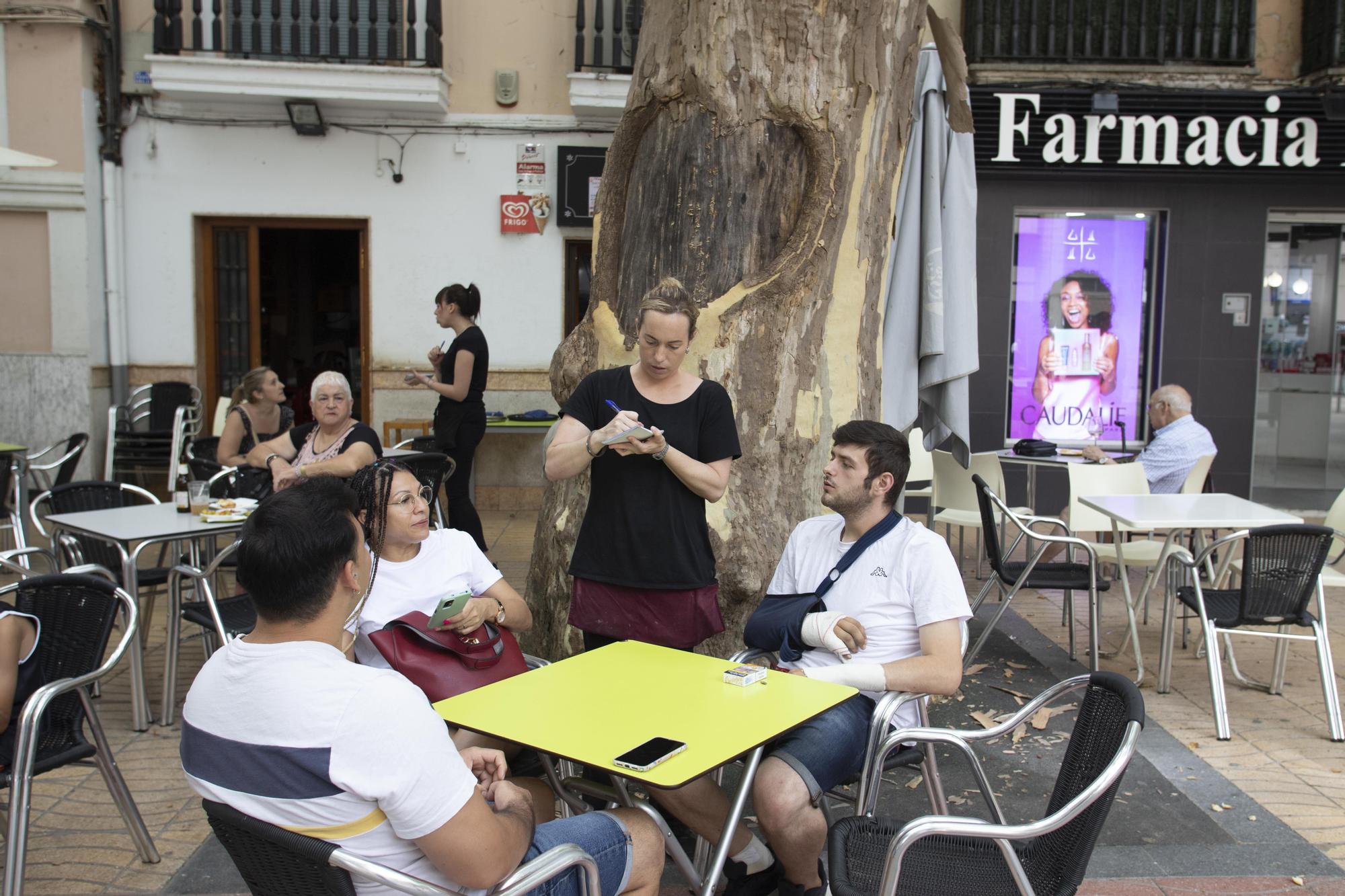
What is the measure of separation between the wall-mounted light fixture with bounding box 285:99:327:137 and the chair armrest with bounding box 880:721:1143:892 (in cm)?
932

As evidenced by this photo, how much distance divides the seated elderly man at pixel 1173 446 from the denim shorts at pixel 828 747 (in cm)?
432

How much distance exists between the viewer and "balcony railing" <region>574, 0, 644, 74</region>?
33.4ft

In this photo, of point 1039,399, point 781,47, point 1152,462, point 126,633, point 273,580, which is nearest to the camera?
point 273,580

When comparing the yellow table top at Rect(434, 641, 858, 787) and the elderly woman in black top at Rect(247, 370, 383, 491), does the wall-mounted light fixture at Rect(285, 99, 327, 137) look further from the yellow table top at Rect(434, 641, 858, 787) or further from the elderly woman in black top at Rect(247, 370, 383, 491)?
the yellow table top at Rect(434, 641, 858, 787)

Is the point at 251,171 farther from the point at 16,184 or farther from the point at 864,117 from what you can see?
the point at 864,117

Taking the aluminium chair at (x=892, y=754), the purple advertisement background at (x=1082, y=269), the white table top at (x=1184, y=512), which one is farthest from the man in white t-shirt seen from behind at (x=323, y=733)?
the purple advertisement background at (x=1082, y=269)

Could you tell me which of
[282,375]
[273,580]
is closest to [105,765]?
[273,580]

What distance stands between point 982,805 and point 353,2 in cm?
918

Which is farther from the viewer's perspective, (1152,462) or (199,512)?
(1152,462)

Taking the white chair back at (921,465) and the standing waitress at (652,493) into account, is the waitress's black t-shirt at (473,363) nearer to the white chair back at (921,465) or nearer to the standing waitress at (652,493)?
the white chair back at (921,465)

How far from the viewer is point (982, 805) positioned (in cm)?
384

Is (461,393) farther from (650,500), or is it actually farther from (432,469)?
(650,500)

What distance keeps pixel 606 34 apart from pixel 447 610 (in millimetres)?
8547

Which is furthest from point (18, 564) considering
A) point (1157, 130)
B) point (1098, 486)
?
point (1157, 130)
